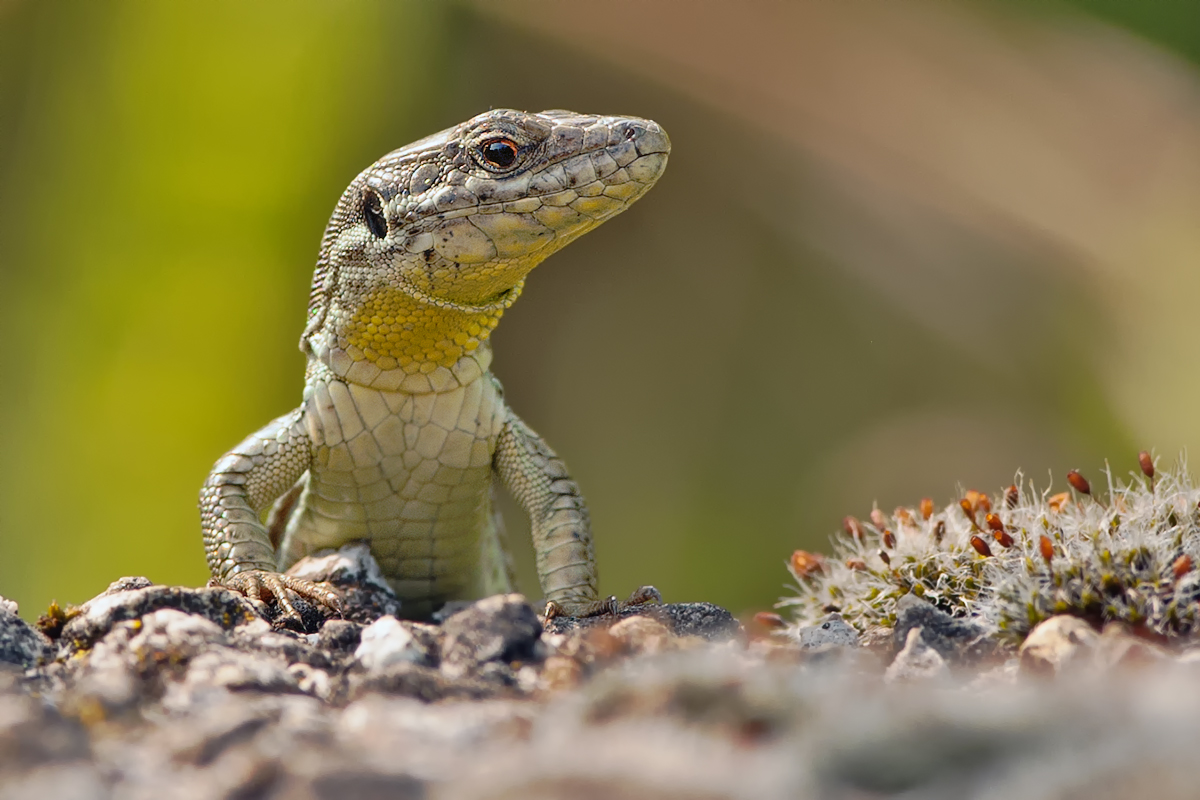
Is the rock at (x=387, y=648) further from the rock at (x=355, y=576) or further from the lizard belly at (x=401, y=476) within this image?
the lizard belly at (x=401, y=476)

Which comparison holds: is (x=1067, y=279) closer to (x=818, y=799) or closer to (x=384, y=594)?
(x=384, y=594)

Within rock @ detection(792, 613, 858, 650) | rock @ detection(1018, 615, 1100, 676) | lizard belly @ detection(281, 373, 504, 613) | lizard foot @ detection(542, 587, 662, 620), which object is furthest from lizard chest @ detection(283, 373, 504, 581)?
rock @ detection(1018, 615, 1100, 676)

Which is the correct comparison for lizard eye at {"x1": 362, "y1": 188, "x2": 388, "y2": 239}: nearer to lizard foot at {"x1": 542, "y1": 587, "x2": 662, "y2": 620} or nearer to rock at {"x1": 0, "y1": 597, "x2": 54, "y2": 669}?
lizard foot at {"x1": 542, "y1": 587, "x2": 662, "y2": 620}

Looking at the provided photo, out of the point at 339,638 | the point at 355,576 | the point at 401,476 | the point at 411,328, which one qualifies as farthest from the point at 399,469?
the point at 339,638

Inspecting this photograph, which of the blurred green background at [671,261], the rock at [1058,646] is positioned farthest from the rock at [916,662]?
the blurred green background at [671,261]

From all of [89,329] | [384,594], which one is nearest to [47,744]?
[384,594]
